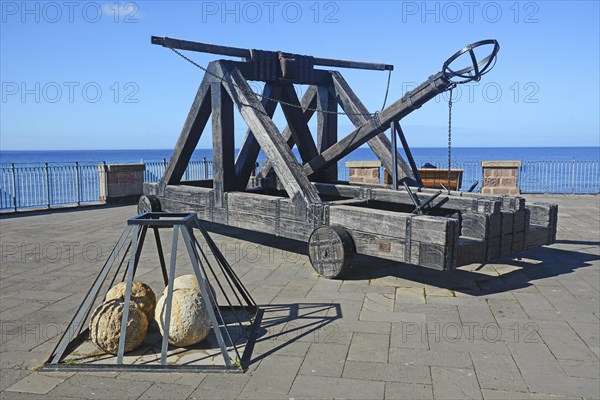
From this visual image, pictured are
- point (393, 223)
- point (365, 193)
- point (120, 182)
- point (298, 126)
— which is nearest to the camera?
point (393, 223)

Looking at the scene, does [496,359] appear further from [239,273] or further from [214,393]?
[239,273]

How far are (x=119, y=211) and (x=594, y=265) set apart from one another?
32.4 feet

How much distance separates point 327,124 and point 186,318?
19.1ft

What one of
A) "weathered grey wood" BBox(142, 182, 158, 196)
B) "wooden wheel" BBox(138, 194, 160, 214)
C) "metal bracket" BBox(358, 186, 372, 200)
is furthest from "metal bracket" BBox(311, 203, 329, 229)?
"weathered grey wood" BBox(142, 182, 158, 196)

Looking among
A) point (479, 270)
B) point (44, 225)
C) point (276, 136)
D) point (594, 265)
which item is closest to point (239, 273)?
point (276, 136)

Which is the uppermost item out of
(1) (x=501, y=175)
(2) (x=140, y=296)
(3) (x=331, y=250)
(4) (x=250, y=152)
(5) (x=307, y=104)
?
(5) (x=307, y=104)

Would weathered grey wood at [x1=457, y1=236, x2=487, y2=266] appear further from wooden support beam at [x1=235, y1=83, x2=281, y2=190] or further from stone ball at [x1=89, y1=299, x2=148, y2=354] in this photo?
wooden support beam at [x1=235, y1=83, x2=281, y2=190]

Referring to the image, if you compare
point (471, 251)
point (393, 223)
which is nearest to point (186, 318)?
point (393, 223)

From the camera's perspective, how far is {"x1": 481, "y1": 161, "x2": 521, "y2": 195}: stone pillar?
13.6m

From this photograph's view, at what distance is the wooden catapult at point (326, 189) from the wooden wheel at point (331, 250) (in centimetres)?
1

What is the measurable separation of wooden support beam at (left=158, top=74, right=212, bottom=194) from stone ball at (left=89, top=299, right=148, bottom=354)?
4859 millimetres

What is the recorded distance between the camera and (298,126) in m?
9.08

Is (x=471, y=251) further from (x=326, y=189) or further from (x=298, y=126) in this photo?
(x=298, y=126)

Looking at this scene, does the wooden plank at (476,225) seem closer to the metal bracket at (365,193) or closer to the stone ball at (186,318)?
the metal bracket at (365,193)
